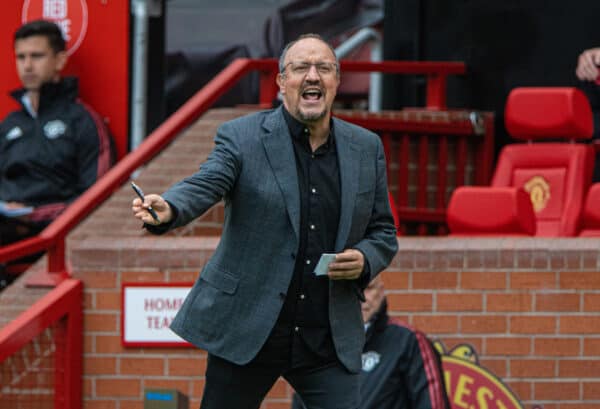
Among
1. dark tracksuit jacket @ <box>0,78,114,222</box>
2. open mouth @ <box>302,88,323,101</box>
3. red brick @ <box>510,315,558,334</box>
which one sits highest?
open mouth @ <box>302,88,323,101</box>

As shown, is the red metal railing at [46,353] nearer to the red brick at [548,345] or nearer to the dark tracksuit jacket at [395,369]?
the dark tracksuit jacket at [395,369]

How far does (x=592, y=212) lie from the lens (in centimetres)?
754

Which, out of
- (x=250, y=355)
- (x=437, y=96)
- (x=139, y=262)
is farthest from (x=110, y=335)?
(x=437, y=96)

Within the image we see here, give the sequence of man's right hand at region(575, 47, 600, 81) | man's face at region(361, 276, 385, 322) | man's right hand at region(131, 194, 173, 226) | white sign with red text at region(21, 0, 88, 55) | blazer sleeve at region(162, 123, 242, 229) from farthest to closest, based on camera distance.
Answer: white sign with red text at region(21, 0, 88, 55)
man's right hand at region(575, 47, 600, 81)
man's face at region(361, 276, 385, 322)
blazer sleeve at region(162, 123, 242, 229)
man's right hand at region(131, 194, 173, 226)

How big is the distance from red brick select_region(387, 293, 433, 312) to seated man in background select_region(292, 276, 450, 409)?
0.95 meters

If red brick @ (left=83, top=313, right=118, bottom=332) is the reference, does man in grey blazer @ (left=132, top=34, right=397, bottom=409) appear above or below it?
above

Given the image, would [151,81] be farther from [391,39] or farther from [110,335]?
[110,335]

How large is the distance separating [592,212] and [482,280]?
1.45m

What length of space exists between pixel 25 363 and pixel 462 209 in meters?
2.76

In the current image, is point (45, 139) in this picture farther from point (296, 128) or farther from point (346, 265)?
point (346, 265)

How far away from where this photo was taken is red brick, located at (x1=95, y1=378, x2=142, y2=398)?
6395 millimetres

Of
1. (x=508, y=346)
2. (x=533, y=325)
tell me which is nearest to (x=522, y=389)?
(x=508, y=346)

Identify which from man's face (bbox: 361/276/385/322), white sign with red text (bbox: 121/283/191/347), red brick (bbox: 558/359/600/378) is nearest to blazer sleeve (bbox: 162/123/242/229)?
man's face (bbox: 361/276/385/322)

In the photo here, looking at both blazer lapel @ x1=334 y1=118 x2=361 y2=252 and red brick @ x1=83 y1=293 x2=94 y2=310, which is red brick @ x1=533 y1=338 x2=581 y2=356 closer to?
red brick @ x1=83 y1=293 x2=94 y2=310
